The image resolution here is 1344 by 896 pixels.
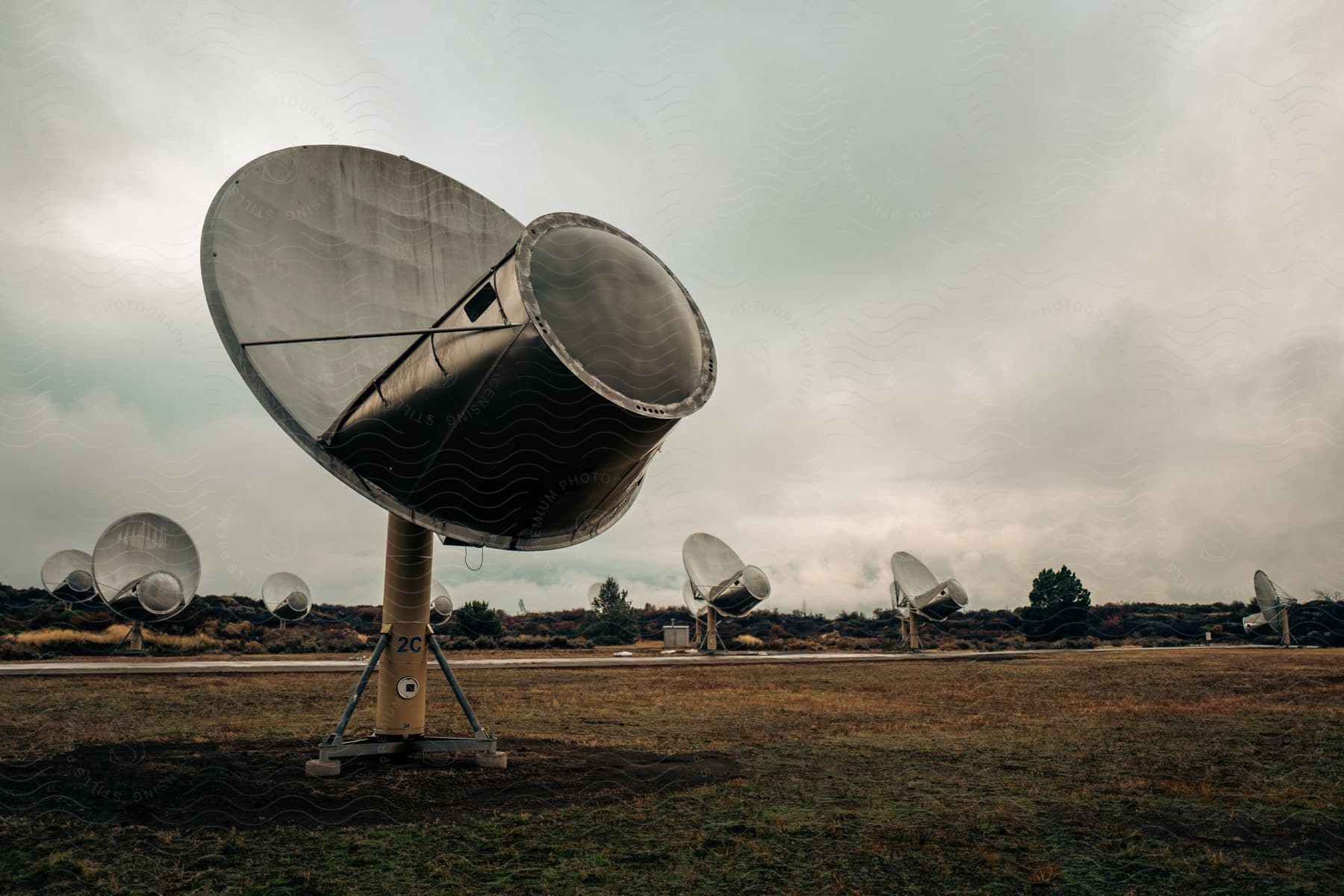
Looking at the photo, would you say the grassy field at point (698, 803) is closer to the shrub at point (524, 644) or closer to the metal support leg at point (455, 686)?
the metal support leg at point (455, 686)

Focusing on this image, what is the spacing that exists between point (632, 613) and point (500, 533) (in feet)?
225

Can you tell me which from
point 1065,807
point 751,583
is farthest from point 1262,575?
point 1065,807

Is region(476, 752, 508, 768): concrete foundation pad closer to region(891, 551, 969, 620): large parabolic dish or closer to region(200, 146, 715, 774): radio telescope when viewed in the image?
region(200, 146, 715, 774): radio telescope

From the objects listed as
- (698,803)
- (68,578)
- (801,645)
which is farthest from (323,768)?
(68,578)

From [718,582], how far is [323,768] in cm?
3907

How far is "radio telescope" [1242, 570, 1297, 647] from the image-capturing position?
5250 cm

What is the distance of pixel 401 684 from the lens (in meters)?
10.3

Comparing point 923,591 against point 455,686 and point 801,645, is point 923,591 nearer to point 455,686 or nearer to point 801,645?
point 801,645

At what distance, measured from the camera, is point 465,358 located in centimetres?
788

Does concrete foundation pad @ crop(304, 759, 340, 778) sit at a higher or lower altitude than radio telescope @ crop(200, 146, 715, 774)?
lower


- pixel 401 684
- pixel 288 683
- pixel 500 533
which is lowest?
pixel 288 683

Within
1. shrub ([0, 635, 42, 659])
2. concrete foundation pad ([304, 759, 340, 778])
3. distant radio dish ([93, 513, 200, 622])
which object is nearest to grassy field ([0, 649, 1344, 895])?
concrete foundation pad ([304, 759, 340, 778])

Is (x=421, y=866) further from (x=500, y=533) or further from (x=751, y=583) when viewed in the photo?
(x=751, y=583)

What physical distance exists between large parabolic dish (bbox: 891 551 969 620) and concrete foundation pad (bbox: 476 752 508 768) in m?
44.2
